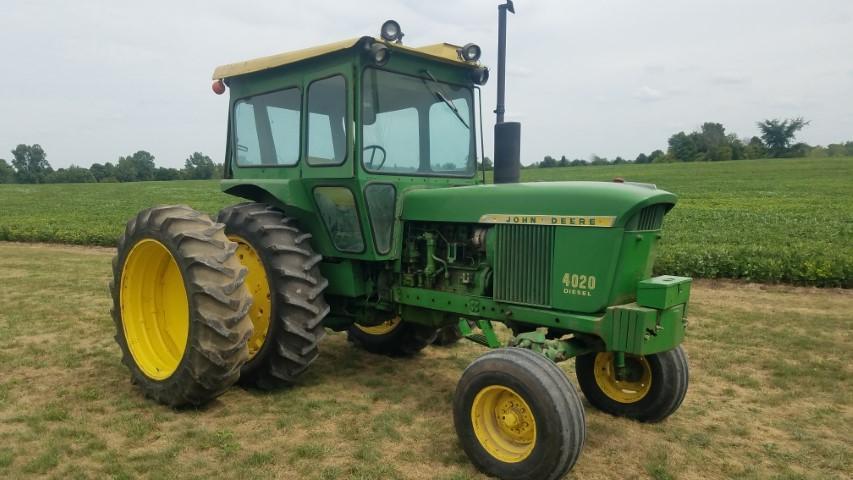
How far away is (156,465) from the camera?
350 cm

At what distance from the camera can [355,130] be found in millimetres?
4363

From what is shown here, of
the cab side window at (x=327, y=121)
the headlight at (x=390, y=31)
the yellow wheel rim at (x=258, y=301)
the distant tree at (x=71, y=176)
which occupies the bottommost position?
the distant tree at (x=71, y=176)

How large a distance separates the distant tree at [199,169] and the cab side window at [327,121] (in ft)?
193

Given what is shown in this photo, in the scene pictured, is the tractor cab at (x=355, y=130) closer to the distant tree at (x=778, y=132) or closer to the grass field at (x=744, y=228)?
the grass field at (x=744, y=228)

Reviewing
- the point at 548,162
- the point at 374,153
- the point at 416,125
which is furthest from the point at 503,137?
the point at 548,162

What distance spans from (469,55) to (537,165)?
190 feet

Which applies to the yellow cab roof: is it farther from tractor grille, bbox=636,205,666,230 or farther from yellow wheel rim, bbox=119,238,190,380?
tractor grille, bbox=636,205,666,230

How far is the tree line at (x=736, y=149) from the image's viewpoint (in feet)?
199

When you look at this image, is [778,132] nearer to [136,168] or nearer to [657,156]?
[657,156]

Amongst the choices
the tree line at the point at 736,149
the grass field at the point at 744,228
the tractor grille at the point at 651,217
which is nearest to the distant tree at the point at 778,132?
the tree line at the point at 736,149

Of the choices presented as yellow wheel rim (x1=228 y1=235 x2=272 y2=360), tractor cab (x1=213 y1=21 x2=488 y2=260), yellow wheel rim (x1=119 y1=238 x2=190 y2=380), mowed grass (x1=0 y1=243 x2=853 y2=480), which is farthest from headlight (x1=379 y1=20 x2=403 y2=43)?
mowed grass (x1=0 y1=243 x2=853 y2=480)

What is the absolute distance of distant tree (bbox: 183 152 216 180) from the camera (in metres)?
60.9

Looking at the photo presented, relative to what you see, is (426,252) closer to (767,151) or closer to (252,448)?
(252,448)

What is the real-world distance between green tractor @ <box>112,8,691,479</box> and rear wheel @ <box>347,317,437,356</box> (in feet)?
1.29
